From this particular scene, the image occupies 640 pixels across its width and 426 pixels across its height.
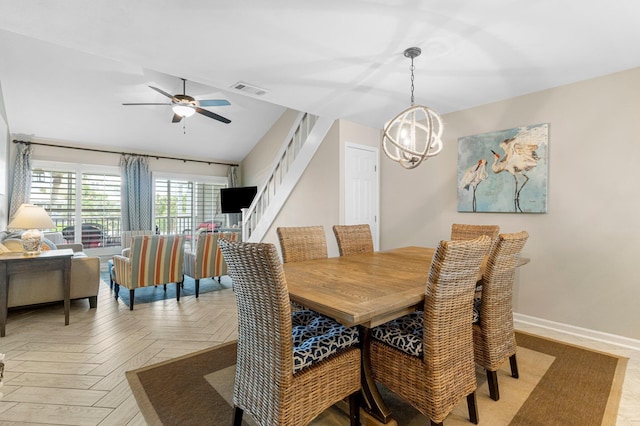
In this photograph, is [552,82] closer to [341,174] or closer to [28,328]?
[341,174]

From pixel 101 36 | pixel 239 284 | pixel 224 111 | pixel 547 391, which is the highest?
pixel 224 111

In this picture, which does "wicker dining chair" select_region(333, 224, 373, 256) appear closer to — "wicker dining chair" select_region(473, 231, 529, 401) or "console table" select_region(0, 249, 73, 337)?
"wicker dining chair" select_region(473, 231, 529, 401)

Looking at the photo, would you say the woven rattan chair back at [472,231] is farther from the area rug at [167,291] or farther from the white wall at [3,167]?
the white wall at [3,167]

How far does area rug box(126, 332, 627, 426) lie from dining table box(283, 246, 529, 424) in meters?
0.31

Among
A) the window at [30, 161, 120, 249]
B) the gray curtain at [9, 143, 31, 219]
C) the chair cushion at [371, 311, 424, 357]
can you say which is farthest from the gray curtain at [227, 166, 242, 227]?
the chair cushion at [371, 311, 424, 357]

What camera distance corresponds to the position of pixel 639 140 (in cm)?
256

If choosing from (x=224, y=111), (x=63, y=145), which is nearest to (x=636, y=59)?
(x=224, y=111)

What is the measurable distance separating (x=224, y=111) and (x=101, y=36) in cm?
388

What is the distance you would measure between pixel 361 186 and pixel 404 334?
286 centimetres

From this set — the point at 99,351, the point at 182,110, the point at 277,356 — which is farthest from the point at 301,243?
the point at 182,110

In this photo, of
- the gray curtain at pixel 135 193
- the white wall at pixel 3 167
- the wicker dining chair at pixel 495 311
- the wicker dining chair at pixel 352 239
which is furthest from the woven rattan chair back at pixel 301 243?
the gray curtain at pixel 135 193

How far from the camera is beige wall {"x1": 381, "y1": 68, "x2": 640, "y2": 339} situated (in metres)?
2.61

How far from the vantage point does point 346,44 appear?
7.40 feet

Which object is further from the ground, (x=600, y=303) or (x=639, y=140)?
(x=639, y=140)
